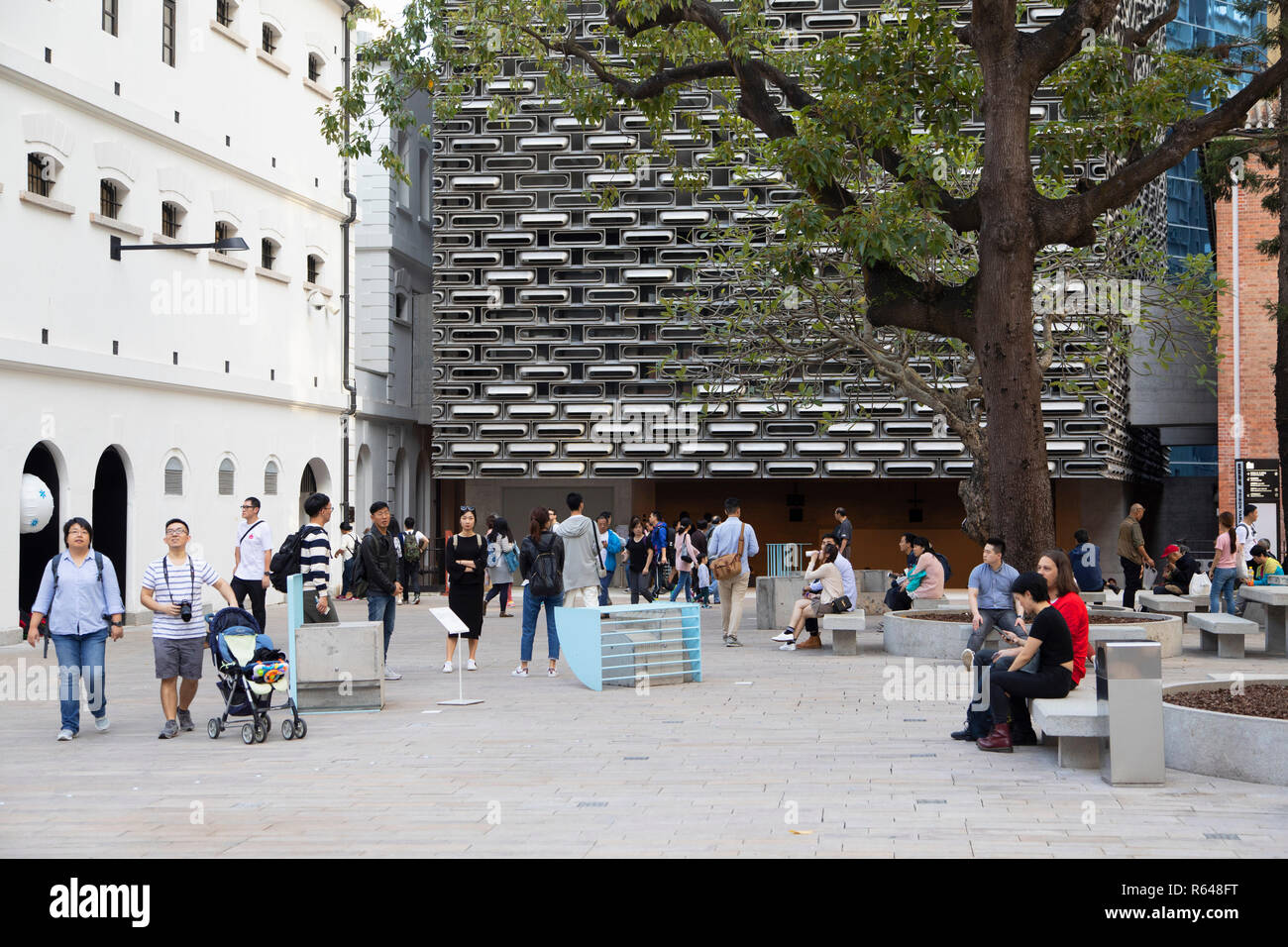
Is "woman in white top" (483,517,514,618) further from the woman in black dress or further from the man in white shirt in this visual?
the man in white shirt

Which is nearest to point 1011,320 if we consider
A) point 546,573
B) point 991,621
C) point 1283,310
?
point 991,621

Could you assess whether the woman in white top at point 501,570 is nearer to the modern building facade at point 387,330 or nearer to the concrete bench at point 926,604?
the concrete bench at point 926,604

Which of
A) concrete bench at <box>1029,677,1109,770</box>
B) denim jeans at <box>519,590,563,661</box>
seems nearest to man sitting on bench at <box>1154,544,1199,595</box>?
denim jeans at <box>519,590,563,661</box>

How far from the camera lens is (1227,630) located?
1667cm

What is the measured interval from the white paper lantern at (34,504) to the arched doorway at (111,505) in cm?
281

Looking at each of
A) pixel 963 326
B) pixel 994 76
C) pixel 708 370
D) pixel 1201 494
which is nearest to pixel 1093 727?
pixel 963 326

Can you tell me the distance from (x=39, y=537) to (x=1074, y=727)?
52.6ft

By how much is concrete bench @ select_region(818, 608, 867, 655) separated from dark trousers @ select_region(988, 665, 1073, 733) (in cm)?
640

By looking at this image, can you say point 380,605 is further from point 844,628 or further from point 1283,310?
point 1283,310

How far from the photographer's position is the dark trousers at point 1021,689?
1012 cm

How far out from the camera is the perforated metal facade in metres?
33.3

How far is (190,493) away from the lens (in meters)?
24.2

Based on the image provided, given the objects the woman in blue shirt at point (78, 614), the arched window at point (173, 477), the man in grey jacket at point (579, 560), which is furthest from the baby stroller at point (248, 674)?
the arched window at point (173, 477)

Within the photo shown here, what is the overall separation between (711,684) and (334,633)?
4041mm
